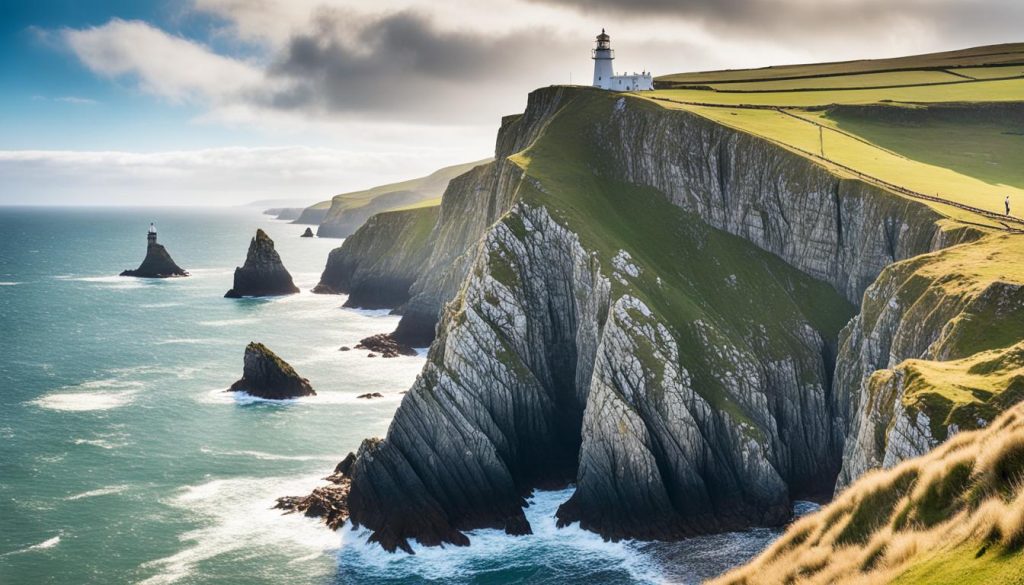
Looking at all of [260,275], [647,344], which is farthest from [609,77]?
[260,275]

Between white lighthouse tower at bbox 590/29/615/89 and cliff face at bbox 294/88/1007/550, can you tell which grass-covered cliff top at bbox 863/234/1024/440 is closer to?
cliff face at bbox 294/88/1007/550

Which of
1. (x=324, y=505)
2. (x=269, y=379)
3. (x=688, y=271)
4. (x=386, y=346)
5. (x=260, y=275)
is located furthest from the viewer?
(x=260, y=275)

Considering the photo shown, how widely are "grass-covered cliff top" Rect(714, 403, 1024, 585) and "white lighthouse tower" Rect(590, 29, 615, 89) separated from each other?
355ft

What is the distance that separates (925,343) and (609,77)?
251 feet

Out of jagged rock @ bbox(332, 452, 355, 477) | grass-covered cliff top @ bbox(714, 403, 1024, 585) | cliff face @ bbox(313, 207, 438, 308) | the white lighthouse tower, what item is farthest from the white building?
grass-covered cliff top @ bbox(714, 403, 1024, 585)

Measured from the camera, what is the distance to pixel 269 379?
9656cm

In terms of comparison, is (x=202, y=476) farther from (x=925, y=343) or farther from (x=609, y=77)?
(x=609, y=77)

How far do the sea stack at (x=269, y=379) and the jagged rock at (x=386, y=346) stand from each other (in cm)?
2120

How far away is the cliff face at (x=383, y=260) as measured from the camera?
160 metres

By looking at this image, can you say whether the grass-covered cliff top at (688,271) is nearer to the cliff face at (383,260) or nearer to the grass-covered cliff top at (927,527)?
the grass-covered cliff top at (927,527)

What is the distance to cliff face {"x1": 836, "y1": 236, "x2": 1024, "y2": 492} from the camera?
3978 centimetres

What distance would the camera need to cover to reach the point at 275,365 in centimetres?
9700

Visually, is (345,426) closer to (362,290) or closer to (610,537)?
(610,537)

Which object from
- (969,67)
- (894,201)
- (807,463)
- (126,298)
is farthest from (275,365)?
(969,67)
